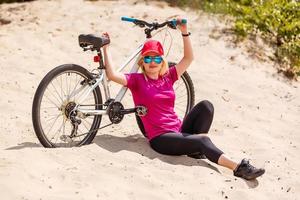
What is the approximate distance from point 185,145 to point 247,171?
1.79ft

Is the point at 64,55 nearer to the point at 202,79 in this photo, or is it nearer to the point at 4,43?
the point at 4,43

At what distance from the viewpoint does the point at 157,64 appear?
17.5ft

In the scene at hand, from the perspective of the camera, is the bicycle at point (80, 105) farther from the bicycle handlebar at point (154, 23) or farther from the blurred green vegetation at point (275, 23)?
the blurred green vegetation at point (275, 23)

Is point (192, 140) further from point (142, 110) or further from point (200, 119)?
point (142, 110)

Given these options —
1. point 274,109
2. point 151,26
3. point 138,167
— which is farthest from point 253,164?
point 274,109

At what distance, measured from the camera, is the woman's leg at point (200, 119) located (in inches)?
214

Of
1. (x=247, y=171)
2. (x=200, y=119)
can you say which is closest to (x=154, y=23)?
(x=200, y=119)

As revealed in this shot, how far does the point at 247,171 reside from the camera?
5.04 m

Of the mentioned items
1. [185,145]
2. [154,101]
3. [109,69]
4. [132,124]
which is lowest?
[132,124]

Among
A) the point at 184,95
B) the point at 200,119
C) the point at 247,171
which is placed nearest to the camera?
the point at 247,171

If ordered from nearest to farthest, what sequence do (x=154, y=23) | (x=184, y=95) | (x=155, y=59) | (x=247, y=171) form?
(x=247, y=171) → (x=155, y=59) → (x=154, y=23) → (x=184, y=95)

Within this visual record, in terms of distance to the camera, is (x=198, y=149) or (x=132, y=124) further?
(x=132, y=124)

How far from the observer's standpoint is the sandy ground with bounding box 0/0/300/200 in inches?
178

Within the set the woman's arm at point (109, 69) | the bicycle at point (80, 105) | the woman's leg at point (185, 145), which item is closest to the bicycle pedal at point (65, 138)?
the bicycle at point (80, 105)
